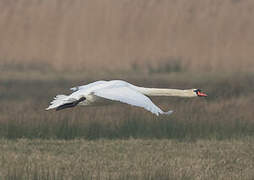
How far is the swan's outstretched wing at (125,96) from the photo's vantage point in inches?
279

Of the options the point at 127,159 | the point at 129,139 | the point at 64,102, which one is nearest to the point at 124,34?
the point at 129,139

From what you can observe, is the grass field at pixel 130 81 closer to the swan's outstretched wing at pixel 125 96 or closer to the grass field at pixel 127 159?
the grass field at pixel 127 159

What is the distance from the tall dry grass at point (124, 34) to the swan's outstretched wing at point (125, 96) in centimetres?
817

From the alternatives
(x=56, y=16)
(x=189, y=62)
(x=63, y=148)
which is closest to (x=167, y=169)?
(x=63, y=148)

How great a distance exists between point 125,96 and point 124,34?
9.13 m

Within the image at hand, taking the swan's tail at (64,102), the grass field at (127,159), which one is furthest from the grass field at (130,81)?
the swan's tail at (64,102)

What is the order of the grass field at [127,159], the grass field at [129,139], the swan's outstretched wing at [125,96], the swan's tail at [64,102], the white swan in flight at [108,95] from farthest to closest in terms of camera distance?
1. the grass field at [129,139]
2. the swan's tail at [64,102]
3. the grass field at [127,159]
4. the white swan in flight at [108,95]
5. the swan's outstretched wing at [125,96]

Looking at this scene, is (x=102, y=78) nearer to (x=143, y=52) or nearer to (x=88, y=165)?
(x=143, y=52)

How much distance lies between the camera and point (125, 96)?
741cm

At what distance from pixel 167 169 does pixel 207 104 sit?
4.10 m

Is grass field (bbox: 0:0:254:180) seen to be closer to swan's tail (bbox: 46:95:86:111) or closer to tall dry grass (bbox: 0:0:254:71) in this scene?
tall dry grass (bbox: 0:0:254:71)

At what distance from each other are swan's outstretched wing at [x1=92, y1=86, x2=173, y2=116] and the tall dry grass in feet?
26.8

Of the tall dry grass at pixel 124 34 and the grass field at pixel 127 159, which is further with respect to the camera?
the tall dry grass at pixel 124 34

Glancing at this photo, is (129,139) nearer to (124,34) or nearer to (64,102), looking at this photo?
(64,102)
